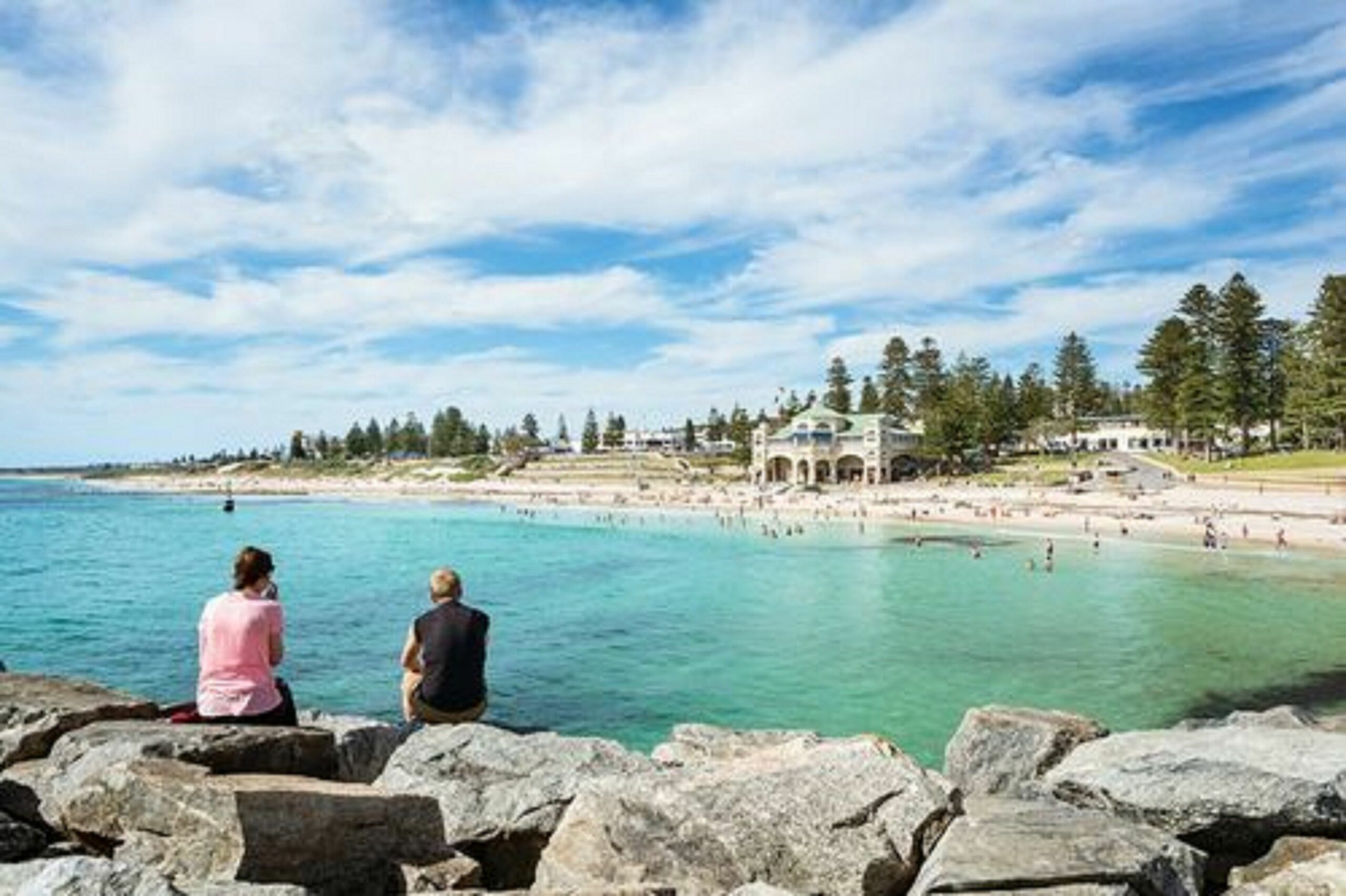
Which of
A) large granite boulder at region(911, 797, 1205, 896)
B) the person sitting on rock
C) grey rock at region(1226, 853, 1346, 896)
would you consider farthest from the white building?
large granite boulder at region(911, 797, 1205, 896)

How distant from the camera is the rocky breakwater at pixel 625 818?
4922 mm

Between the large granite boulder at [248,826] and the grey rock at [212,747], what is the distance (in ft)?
0.90

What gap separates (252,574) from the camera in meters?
7.27

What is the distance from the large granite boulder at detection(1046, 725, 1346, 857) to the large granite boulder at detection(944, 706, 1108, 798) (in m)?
1.02

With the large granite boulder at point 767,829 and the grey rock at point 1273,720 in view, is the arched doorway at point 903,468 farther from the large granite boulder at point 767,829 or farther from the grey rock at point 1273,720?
the large granite boulder at point 767,829

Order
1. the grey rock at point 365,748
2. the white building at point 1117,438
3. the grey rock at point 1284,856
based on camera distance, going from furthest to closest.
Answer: the white building at point 1117,438, the grey rock at point 365,748, the grey rock at point 1284,856

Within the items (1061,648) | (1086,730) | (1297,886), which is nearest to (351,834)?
(1297,886)

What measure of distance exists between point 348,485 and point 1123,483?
140m

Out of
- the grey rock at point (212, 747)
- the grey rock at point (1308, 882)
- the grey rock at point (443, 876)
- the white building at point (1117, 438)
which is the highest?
the white building at point (1117, 438)

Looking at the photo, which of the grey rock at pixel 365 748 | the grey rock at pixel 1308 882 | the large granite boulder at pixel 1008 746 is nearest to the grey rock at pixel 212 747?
the grey rock at pixel 365 748

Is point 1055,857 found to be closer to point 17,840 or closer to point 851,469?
point 17,840

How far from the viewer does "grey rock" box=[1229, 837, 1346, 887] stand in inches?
237

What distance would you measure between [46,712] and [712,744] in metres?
6.15

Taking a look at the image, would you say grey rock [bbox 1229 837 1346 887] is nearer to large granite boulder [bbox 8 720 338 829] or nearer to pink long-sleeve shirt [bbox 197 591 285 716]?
large granite boulder [bbox 8 720 338 829]
